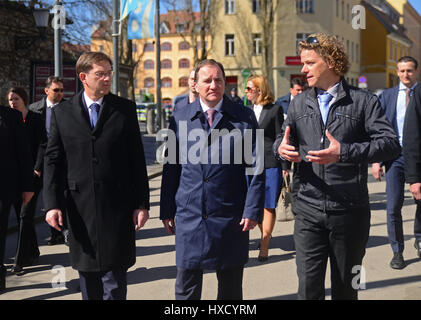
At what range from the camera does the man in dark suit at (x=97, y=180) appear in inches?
148

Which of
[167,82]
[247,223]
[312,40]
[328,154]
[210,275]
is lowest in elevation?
[210,275]

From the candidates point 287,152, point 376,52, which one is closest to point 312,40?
point 287,152

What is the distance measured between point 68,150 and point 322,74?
1713 mm

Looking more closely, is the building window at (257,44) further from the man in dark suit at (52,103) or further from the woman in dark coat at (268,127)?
the woman in dark coat at (268,127)

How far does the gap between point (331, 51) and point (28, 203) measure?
4.10 m

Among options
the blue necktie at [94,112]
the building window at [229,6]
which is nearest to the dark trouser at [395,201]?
the blue necktie at [94,112]

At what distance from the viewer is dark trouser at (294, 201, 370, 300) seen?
353 cm

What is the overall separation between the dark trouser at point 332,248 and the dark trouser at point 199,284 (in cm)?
41

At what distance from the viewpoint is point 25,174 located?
5.29 meters

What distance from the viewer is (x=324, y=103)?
3.62 metres

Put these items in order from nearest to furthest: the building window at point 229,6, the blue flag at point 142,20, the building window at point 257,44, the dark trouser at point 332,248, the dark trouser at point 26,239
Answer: the dark trouser at point 332,248, the dark trouser at point 26,239, the blue flag at point 142,20, the building window at point 229,6, the building window at point 257,44

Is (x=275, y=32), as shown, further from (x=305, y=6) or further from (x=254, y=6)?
(x=305, y=6)
